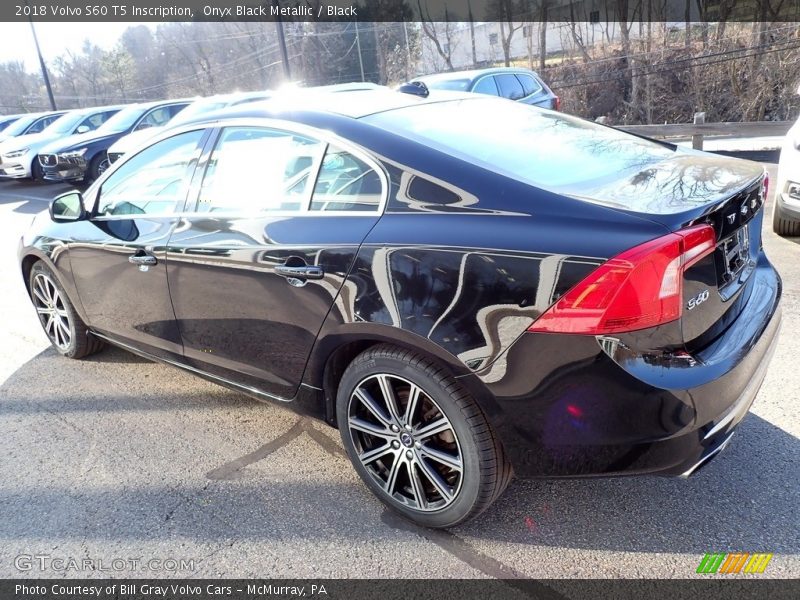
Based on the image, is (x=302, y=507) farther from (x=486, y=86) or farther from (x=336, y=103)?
(x=486, y=86)

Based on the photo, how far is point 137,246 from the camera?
132 inches

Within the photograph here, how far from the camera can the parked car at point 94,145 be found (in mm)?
12180

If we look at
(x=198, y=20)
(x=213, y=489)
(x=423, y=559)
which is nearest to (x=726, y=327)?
(x=423, y=559)

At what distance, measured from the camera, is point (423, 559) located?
2.37 metres

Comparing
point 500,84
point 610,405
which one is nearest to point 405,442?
point 610,405

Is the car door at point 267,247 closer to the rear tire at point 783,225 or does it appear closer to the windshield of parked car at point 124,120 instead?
the rear tire at point 783,225

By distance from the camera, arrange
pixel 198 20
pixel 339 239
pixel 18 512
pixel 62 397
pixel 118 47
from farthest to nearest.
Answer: pixel 118 47 < pixel 198 20 < pixel 62 397 < pixel 18 512 < pixel 339 239

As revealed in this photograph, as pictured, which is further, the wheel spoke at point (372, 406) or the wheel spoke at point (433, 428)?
the wheel spoke at point (372, 406)

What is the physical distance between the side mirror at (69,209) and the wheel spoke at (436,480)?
8.65 ft

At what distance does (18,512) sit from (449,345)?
2.12 meters

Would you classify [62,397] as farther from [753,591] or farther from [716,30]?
[716,30]

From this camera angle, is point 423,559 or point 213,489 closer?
point 423,559

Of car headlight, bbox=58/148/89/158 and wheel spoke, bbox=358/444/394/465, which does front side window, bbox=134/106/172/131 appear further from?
wheel spoke, bbox=358/444/394/465
